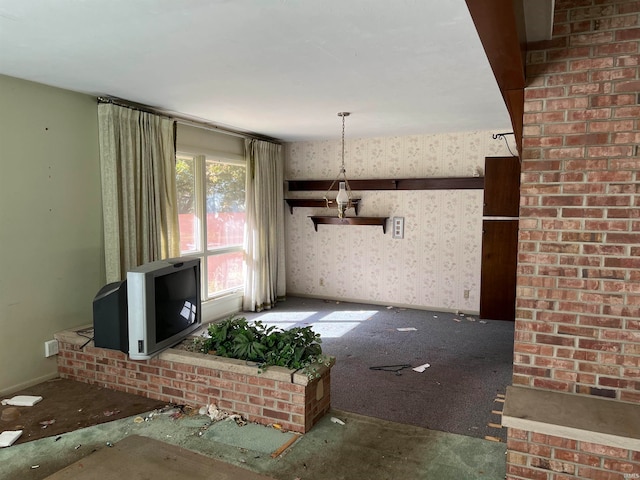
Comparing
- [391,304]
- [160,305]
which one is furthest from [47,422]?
[391,304]

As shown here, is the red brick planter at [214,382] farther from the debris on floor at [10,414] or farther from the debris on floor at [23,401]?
the debris on floor at [10,414]

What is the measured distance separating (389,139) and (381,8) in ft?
13.5

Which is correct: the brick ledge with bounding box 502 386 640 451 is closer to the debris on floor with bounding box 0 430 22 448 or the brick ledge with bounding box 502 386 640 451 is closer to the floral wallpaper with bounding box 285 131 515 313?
the debris on floor with bounding box 0 430 22 448

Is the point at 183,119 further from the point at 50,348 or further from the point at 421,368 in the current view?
the point at 421,368

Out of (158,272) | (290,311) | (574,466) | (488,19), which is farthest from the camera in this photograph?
(290,311)

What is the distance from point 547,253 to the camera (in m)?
2.06

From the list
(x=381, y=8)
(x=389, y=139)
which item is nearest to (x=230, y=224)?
(x=389, y=139)

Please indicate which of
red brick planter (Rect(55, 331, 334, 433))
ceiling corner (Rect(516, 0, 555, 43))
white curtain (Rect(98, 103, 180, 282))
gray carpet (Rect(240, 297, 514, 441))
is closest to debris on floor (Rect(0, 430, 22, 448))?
red brick planter (Rect(55, 331, 334, 433))

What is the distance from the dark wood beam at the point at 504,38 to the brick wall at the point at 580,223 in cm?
13

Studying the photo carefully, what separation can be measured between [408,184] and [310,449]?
166 inches

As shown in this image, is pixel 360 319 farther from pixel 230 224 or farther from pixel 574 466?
pixel 574 466

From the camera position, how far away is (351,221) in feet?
20.6

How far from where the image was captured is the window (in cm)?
507

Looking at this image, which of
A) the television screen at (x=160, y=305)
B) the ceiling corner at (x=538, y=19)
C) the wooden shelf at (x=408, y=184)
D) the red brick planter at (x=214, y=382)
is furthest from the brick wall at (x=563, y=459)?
the wooden shelf at (x=408, y=184)
